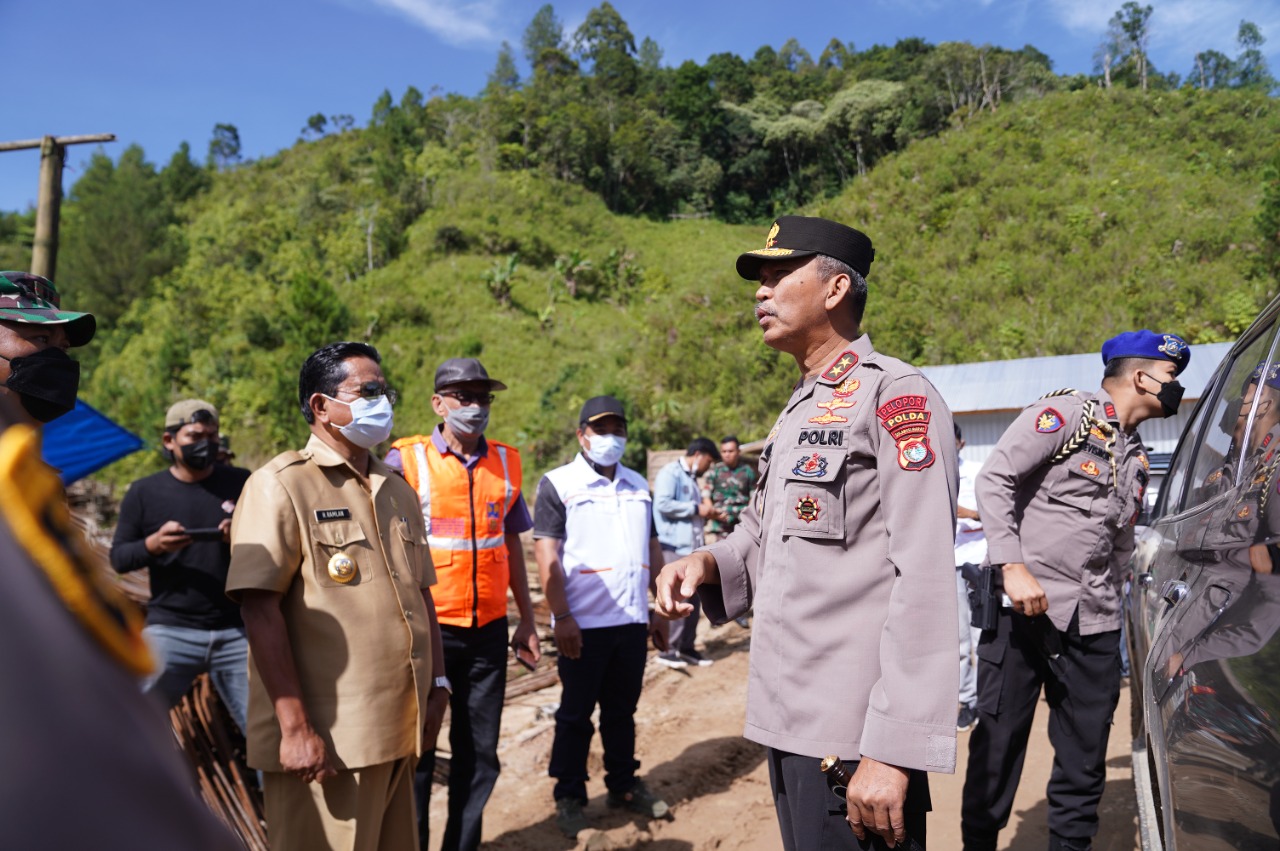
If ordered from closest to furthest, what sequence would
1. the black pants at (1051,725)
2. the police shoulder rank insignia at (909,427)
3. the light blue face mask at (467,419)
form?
the police shoulder rank insignia at (909,427), the black pants at (1051,725), the light blue face mask at (467,419)

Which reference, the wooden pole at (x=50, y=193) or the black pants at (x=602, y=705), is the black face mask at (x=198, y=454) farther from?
the wooden pole at (x=50, y=193)

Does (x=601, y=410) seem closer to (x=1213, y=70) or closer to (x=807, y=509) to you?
(x=807, y=509)

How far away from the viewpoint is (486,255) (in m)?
40.6

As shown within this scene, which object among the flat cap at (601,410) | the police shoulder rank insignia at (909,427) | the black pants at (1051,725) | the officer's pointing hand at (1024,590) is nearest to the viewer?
the police shoulder rank insignia at (909,427)

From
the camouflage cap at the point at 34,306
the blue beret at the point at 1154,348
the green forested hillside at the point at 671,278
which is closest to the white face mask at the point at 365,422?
the camouflage cap at the point at 34,306

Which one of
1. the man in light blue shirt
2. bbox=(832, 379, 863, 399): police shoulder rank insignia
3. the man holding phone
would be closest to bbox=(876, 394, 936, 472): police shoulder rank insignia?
bbox=(832, 379, 863, 399): police shoulder rank insignia

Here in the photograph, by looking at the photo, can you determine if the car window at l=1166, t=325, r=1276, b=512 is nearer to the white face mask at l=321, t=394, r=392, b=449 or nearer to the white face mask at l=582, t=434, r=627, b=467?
the white face mask at l=321, t=394, r=392, b=449

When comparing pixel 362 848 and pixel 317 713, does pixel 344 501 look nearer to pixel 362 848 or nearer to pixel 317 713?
pixel 317 713

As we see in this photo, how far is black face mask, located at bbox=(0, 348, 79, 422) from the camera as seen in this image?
5.96 feet

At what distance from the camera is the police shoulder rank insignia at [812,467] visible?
2.06 meters

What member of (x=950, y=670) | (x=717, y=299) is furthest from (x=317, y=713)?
(x=717, y=299)

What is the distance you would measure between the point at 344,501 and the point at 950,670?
180 centimetres

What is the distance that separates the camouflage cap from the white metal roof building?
37.6 ft

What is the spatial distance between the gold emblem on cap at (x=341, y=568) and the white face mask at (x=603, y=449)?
2076 millimetres
